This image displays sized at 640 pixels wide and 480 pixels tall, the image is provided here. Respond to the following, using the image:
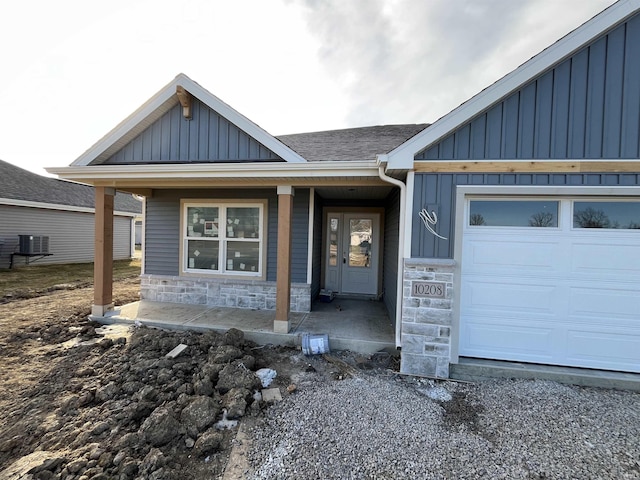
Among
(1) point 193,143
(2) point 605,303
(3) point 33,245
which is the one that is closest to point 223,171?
(1) point 193,143

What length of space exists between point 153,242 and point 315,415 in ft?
18.6

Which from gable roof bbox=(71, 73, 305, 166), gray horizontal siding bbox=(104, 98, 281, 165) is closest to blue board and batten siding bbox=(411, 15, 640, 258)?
gable roof bbox=(71, 73, 305, 166)

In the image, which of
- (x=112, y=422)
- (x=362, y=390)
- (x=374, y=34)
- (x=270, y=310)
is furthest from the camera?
(x=374, y=34)

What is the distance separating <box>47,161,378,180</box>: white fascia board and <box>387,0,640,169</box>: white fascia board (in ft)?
1.96

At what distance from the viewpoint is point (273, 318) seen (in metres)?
5.29

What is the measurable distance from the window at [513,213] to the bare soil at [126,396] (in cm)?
255

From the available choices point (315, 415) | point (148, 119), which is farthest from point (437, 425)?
point (148, 119)

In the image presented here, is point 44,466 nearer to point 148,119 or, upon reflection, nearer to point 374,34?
point 148,119

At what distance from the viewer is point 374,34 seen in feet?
20.8

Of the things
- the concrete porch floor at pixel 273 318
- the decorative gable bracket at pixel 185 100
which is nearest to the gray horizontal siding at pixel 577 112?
the concrete porch floor at pixel 273 318

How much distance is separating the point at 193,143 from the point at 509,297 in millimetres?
5759

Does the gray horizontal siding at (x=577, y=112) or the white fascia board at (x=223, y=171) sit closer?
the gray horizontal siding at (x=577, y=112)

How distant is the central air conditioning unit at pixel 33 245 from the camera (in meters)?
11.3

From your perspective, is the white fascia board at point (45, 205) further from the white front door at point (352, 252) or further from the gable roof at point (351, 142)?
the white front door at point (352, 252)
